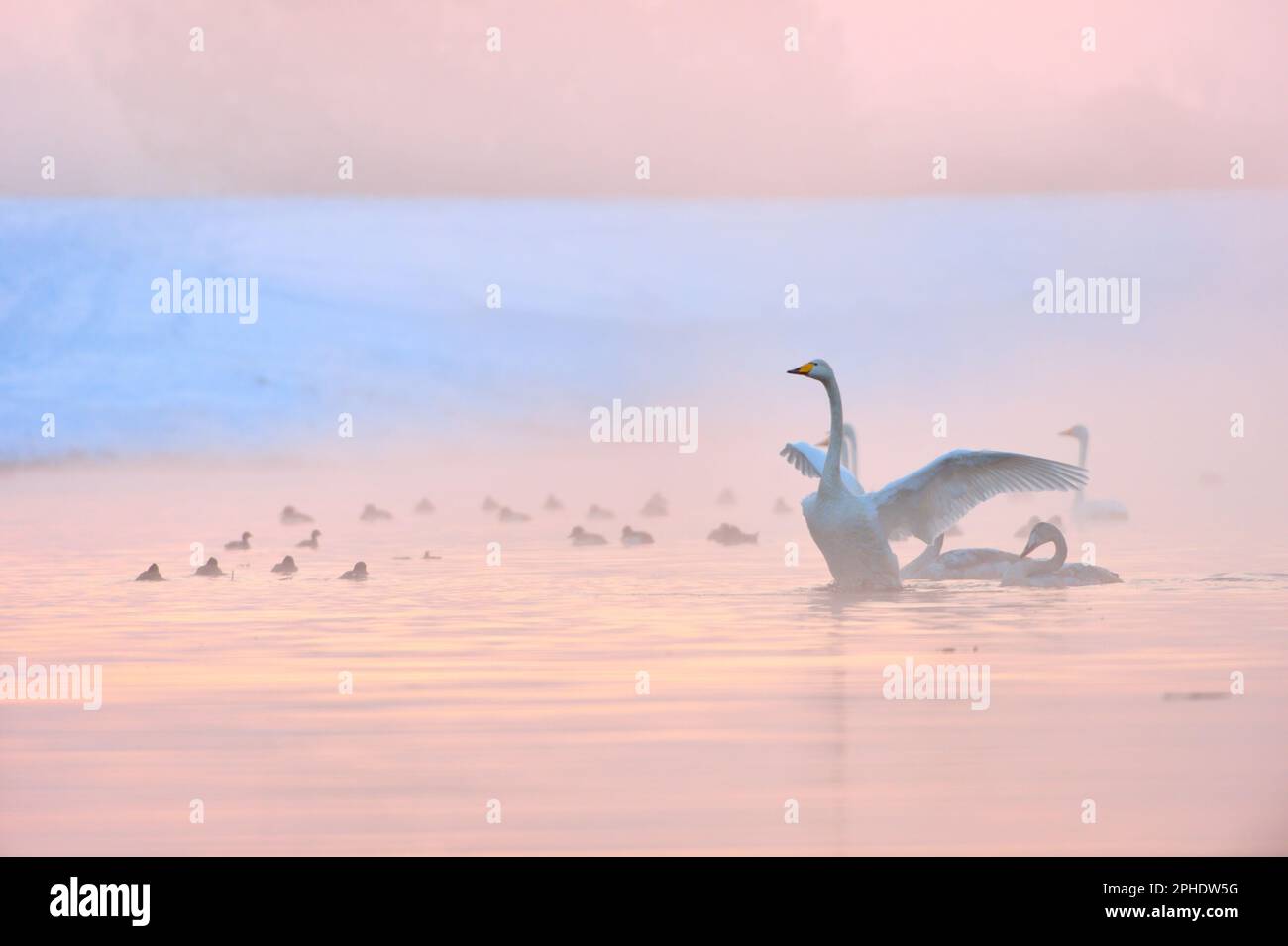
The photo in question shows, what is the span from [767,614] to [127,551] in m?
8.18

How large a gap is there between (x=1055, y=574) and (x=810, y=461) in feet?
7.57

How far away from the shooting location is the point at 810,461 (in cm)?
1788

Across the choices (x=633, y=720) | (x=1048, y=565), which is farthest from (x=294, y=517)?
(x=633, y=720)

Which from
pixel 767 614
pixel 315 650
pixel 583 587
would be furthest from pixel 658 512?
pixel 315 650

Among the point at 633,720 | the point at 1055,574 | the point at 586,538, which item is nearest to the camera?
the point at 633,720

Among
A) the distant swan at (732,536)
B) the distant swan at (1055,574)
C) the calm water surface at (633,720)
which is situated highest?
the distant swan at (732,536)

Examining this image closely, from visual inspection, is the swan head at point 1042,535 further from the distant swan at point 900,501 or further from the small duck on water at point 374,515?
the small duck on water at point 374,515

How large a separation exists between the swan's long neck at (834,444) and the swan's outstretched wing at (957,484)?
0.35m

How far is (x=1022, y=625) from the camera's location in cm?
1466

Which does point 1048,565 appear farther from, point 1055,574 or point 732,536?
point 732,536

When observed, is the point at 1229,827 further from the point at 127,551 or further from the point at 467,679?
the point at 127,551

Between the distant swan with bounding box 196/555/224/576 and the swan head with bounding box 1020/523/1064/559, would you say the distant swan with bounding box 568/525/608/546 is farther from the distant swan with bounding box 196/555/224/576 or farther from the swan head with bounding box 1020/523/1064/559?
the swan head with bounding box 1020/523/1064/559

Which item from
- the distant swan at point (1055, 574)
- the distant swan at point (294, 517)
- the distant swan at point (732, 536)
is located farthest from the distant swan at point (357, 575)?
the distant swan at point (294, 517)

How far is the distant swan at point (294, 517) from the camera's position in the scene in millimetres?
25062
